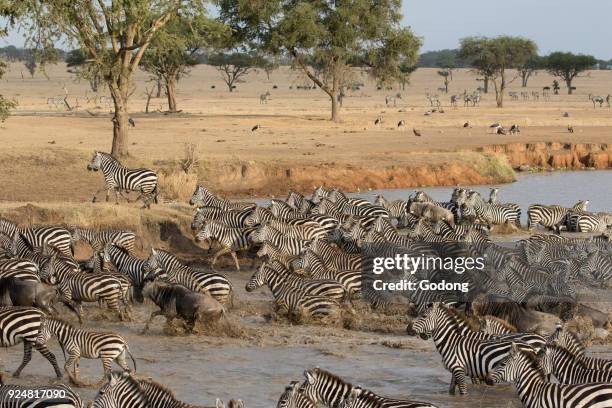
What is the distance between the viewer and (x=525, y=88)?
91.3 m

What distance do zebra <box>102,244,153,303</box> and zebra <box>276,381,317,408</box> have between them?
6.59 m

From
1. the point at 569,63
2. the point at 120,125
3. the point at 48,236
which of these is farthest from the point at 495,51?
the point at 48,236

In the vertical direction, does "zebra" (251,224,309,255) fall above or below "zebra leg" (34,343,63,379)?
above

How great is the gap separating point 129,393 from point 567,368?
13.2 ft

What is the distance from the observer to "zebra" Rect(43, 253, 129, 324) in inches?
536

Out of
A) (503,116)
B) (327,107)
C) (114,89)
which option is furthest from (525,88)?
(114,89)

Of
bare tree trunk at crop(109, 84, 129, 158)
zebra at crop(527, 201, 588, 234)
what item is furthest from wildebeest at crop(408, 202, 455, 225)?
bare tree trunk at crop(109, 84, 129, 158)

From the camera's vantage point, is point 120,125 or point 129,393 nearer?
point 129,393

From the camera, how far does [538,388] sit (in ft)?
29.4

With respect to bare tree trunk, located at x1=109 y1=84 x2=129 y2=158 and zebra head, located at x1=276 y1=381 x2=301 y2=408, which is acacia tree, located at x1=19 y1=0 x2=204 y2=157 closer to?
bare tree trunk, located at x1=109 y1=84 x2=129 y2=158

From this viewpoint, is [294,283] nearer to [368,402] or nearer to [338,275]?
[338,275]

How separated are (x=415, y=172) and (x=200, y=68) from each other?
304ft

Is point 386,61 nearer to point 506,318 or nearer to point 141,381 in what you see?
point 506,318

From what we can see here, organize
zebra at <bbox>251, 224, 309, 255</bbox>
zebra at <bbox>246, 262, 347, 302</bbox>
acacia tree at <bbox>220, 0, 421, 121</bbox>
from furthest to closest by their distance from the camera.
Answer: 1. acacia tree at <bbox>220, 0, 421, 121</bbox>
2. zebra at <bbox>251, 224, 309, 255</bbox>
3. zebra at <bbox>246, 262, 347, 302</bbox>
